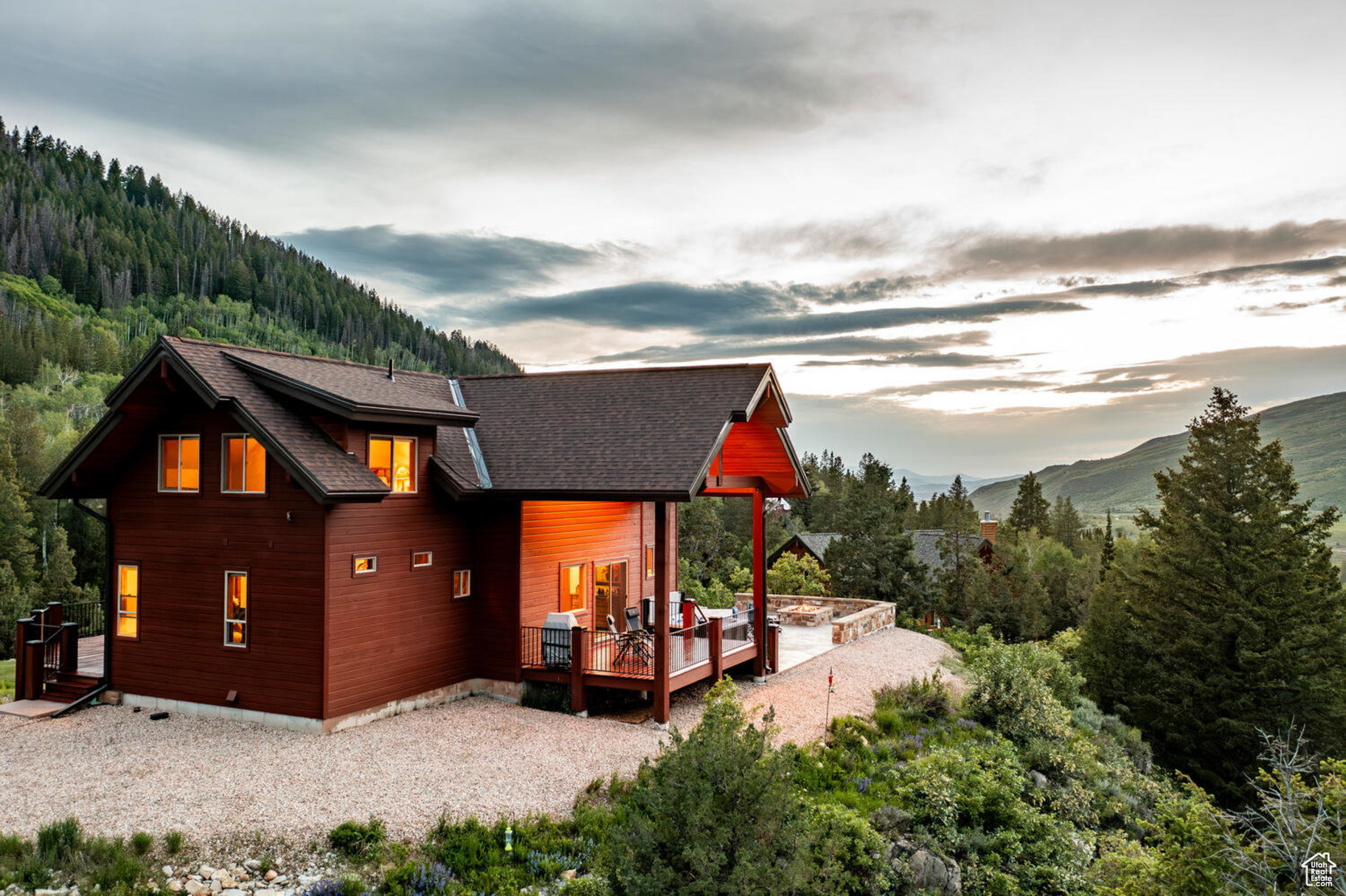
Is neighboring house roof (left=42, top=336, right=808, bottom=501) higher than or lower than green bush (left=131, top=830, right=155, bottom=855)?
higher

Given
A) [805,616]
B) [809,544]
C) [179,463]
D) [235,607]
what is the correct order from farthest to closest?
[809,544] → [805,616] → [179,463] → [235,607]

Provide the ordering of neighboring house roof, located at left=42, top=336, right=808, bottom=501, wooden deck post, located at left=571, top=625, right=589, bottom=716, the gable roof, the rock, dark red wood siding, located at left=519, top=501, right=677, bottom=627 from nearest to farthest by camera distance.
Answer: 1. the rock
2. neighboring house roof, located at left=42, top=336, right=808, bottom=501
3. the gable roof
4. wooden deck post, located at left=571, top=625, right=589, bottom=716
5. dark red wood siding, located at left=519, top=501, right=677, bottom=627

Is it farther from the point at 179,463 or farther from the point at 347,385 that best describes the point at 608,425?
the point at 179,463

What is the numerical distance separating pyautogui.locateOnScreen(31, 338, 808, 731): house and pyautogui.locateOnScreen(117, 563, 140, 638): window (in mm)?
38

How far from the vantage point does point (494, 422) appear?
16.5 metres

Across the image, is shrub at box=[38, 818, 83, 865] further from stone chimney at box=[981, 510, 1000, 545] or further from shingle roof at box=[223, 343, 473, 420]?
stone chimney at box=[981, 510, 1000, 545]

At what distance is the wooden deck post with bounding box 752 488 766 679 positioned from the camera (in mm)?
16938

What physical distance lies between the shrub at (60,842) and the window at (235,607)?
446 cm

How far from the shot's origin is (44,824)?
29.2ft

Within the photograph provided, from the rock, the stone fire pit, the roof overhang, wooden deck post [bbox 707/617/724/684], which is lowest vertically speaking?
the rock

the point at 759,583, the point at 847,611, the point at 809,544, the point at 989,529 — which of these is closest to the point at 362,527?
the point at 759,583

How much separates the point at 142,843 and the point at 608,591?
33.1 feet

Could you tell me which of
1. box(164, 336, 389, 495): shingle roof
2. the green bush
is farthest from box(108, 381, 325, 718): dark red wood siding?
the green bush

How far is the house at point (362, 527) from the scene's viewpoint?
12.4 meters
